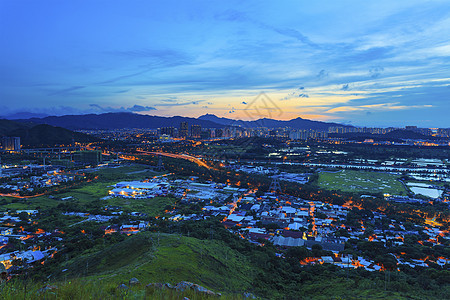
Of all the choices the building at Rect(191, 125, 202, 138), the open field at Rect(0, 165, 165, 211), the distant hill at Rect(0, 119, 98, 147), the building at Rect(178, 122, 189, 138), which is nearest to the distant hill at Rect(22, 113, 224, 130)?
the building at Rect(178, 122, 189, 138)

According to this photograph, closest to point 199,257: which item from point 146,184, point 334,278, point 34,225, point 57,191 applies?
point 334,278

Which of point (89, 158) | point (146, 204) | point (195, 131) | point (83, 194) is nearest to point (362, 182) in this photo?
point (146, 204)

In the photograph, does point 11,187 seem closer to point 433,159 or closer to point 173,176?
point 173,176

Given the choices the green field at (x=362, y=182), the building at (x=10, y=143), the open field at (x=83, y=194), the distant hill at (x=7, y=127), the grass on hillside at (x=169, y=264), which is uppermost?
the distant hill at (x=7, y=127)

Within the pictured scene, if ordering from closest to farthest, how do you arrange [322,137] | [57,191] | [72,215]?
[72,215] < [57,191] < [322,137]

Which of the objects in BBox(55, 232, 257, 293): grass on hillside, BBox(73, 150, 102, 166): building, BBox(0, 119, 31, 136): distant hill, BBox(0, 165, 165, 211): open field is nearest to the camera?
BBox(55, 232, 257, 293): grass on hillside

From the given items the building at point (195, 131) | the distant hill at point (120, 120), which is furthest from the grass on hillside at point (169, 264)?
the distant hill at point (120, 120)

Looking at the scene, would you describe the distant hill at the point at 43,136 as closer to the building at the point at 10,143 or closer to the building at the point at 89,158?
the building at the point at 10,143

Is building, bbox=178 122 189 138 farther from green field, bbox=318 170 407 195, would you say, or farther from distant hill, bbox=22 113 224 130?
green field, bbox=318 170 407 195
